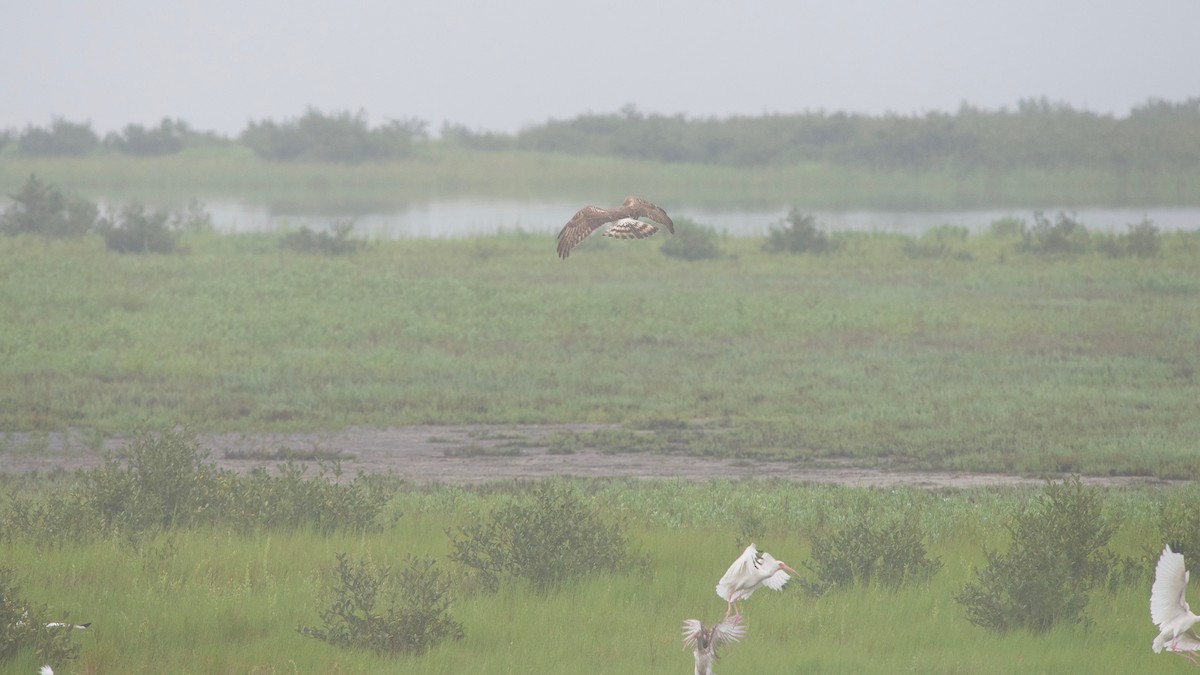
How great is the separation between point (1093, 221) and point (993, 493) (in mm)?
38906

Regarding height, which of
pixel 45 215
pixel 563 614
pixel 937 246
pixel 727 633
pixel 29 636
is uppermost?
pixel 45 215

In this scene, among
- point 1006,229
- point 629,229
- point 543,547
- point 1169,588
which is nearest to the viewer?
point 1169,588

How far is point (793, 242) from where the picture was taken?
33531 millimetres

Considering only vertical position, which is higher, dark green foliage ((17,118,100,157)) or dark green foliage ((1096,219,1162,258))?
dark green foliage ((17,118,100,157))

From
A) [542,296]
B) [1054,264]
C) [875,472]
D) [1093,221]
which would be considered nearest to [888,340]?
[542,296]

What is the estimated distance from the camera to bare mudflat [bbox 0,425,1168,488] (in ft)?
43.7

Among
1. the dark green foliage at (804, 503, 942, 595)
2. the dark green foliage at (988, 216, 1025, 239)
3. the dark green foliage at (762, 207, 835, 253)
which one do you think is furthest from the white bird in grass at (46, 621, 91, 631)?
the dark green foliage at (988, 216, 1025, 239)

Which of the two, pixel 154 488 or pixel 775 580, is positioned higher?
pixel 775 580

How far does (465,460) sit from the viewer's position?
14273 mm

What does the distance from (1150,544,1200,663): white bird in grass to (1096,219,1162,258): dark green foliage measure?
1063 inches

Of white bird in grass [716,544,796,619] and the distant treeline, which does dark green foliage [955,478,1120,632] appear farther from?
the distant treeline

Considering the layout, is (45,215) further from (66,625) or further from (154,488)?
(66,625)

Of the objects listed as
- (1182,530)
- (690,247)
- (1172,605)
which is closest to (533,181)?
(690,247)

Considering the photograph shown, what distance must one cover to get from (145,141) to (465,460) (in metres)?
79.6
